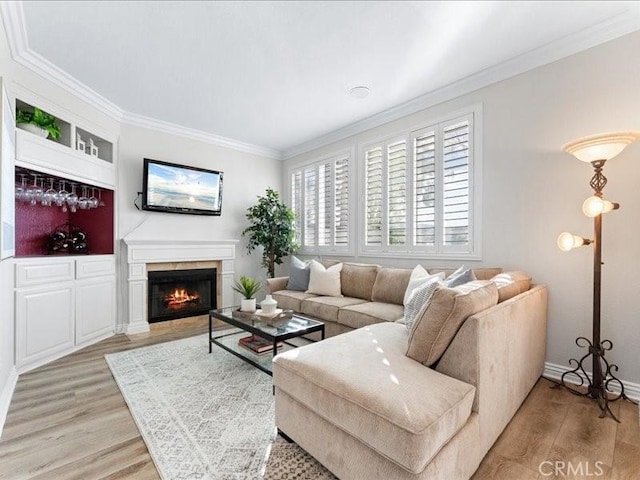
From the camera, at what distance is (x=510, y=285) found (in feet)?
6.93

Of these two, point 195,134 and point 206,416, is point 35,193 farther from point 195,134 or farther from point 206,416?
point 206,416

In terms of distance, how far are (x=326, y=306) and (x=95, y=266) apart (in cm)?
264

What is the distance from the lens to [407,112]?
12.1 ft

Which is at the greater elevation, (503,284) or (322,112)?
(322,112)

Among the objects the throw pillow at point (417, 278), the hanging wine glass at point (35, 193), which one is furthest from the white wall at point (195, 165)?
the throw pillow at point (417, 278)

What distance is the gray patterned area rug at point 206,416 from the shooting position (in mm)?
1577

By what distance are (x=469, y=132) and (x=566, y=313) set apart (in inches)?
73.6

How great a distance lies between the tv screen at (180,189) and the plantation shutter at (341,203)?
69.2 inches

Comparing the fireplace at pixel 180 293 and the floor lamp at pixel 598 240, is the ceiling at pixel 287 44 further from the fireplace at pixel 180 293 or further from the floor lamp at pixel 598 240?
the fireplace at pixel 180 293

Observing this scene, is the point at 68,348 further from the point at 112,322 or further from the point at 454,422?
the point at 454,422

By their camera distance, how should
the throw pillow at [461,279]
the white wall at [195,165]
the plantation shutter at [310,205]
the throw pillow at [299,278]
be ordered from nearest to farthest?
the throw pillow at [461,279], the white wall at [195,165], the throw pillow at [299,278], the plantation shutter at [310,205]

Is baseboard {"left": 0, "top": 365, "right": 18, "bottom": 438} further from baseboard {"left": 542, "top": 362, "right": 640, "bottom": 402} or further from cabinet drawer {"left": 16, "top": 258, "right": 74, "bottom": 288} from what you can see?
baseboard {"left": 542, "top": 362, "right": 640, "bottom": 402}

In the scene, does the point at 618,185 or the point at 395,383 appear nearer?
the point at 395,383

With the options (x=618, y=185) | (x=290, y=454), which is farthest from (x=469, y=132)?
(x=290, y=454)
